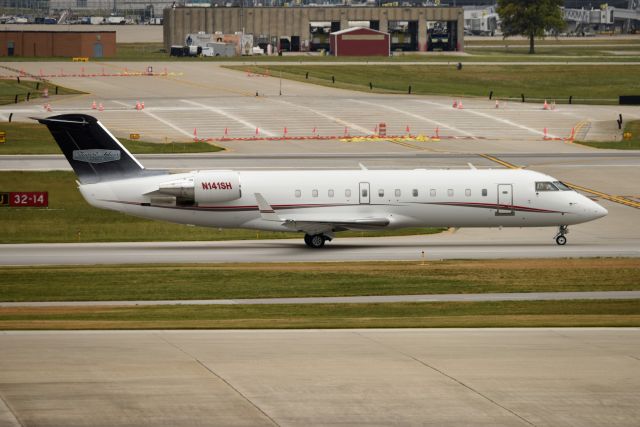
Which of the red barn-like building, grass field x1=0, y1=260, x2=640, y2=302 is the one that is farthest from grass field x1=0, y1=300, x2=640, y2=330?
the red barn-like building

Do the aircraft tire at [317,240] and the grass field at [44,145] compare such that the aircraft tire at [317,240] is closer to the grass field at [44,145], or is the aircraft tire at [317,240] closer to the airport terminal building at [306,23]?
the grass field at [44,145]

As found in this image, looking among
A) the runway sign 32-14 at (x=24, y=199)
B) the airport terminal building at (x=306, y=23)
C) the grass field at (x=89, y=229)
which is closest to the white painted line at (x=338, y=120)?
the grass field at (x=89, y=229)

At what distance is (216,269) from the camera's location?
4275cm

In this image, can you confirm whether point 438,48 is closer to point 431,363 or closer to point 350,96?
point 350,96

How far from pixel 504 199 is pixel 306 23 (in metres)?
137

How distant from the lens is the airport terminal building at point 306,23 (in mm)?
180500

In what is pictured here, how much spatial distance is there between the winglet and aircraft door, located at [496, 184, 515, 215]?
8677 mm

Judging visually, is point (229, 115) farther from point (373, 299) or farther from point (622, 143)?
point (373, 299)

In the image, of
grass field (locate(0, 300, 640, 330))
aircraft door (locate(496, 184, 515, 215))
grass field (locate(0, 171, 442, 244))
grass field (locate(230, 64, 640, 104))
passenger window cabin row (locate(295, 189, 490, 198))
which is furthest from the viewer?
grass field (locate(230, 64, 640, 104))

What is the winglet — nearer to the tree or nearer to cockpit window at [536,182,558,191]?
cockpit window at [536,182,558,191]

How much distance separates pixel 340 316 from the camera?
113 ft

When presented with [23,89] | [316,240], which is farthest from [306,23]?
[316,240]

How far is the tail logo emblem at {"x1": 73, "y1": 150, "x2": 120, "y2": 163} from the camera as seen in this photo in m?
47.6

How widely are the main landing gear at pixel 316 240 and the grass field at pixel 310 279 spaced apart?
4680 mm
